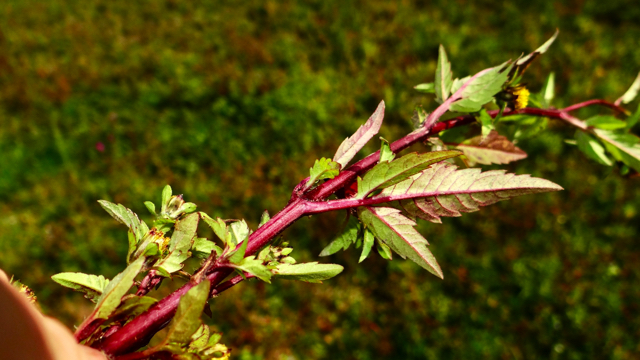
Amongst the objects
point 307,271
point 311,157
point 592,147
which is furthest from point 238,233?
point 311,157

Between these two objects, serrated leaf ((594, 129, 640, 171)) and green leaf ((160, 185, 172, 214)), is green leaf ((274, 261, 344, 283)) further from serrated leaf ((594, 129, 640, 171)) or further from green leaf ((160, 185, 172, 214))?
serrated leaf ((594, 129, 640, 171))

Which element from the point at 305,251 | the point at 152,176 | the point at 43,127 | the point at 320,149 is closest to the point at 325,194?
the point at 305,251

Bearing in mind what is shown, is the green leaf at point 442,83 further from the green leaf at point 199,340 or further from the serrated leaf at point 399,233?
the green leaf at point 199,340

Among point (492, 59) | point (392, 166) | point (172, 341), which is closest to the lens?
point (172, 341)

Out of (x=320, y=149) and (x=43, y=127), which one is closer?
(x=320, y=149)

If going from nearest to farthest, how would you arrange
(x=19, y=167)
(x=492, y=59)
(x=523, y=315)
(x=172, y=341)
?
(x=172, y=341), (x=523, y=315), (x=492, y=59), (x=19, y=167)

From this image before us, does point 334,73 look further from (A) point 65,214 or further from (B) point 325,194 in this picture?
(B) point 325,194
